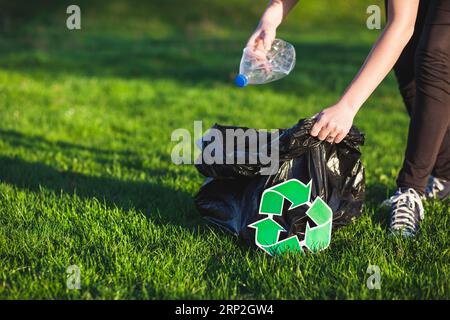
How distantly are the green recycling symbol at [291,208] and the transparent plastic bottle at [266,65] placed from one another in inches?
23.1

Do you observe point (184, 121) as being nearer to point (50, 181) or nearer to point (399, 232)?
point (50, 181)

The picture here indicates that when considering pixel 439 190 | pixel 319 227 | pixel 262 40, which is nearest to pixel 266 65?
pixel 262 40

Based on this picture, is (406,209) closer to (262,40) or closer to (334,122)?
(334,122)

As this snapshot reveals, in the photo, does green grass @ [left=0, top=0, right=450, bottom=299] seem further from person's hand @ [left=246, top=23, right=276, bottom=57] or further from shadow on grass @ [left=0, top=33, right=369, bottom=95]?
person's hand @ [left=246, top=23, right=276, bottom=57]

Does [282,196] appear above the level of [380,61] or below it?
below

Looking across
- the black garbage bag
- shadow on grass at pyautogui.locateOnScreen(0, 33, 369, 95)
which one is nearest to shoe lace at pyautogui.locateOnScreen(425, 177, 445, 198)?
the black garbage bag

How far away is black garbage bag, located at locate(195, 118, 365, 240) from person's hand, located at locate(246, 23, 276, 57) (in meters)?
0.49

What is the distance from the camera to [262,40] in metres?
3.10

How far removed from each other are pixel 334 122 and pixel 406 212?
83 cm

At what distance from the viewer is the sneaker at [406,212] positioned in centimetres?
298

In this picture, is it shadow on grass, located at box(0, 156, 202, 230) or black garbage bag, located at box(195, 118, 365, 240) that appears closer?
black garbage bag, located at box(195, 118, 365, 240)

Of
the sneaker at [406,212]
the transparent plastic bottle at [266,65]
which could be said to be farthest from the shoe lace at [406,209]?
the transparent plastic bottle at [266,65]

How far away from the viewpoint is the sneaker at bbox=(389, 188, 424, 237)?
2980 mm
